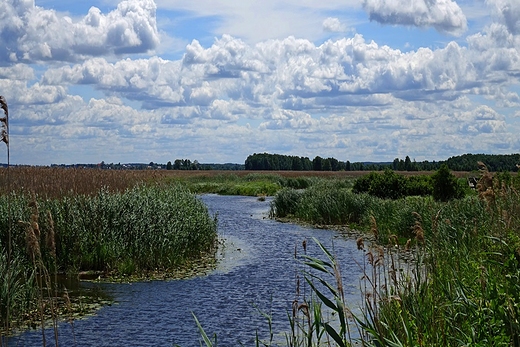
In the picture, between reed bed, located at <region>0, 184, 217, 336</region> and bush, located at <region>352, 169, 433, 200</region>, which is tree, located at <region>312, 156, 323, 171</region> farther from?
reed bed, located at <region>0, 184, 217, 336</region>

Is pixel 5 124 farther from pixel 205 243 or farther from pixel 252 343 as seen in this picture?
pixel 205 243

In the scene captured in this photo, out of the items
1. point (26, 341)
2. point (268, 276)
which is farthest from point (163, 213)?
point (26, 341)

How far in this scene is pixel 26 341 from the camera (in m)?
9.17

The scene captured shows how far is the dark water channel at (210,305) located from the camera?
9672 mm

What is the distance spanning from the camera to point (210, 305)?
12.0m

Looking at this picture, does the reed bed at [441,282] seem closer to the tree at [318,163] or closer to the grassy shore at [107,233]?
the grassy shore at [107,233]

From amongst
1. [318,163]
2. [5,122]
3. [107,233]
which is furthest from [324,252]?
[318,163]

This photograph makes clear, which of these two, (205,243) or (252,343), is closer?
(252,343)

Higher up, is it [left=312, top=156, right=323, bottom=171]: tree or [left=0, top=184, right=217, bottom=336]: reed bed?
[left=312, top=156, right=323, bottom=171]: tree

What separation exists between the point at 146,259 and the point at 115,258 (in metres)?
0.76

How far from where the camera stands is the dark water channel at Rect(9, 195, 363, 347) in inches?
381

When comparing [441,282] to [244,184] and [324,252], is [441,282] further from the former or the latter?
[244,184]

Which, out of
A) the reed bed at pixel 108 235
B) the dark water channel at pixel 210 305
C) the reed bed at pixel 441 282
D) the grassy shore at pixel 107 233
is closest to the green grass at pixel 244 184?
the reed bed at pixel 441 282

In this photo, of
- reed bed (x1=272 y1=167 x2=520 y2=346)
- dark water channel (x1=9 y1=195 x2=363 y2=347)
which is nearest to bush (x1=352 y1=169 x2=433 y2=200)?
reed bed (x1=272 y1=167 x2=520 y2=346)
